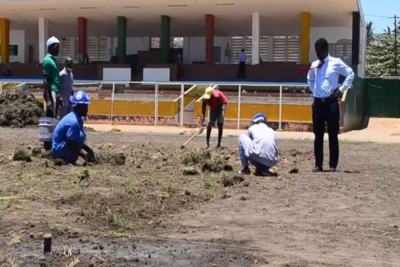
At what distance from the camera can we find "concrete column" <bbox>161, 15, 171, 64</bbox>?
1548 inches

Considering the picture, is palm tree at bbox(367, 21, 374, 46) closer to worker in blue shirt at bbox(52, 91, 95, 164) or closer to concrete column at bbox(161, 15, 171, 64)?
concrete column at bbox(161, 15, 171, 64)

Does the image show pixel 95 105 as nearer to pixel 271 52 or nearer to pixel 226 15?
pixel 226 15

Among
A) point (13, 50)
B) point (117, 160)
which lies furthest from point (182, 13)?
point (117, 160)

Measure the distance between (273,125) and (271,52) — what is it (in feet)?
60.2

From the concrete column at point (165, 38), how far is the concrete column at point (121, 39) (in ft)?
8.01

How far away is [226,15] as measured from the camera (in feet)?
127

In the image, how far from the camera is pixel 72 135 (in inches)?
384

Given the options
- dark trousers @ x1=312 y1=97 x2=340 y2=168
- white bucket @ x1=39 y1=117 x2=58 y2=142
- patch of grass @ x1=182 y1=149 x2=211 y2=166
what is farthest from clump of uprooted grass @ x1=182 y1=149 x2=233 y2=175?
white bucket @ x1=39 y1=117 x2=58 y2=142

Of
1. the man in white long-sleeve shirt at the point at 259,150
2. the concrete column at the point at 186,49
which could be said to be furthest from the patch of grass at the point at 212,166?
the concrete column at the point at 186,49

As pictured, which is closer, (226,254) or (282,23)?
(226,254)

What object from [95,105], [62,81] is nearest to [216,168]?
[62,81]

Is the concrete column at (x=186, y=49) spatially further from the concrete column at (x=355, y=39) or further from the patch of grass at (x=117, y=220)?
the patch of grass at (x=117, y=220)

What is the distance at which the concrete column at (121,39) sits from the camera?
133ft

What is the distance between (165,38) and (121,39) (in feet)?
8.97
